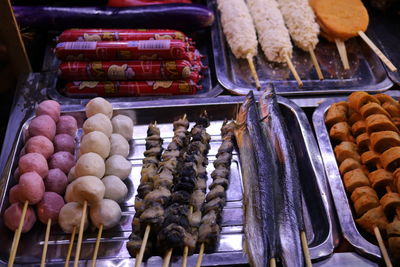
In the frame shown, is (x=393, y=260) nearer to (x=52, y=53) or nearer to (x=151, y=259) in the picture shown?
(x=151, y=259)

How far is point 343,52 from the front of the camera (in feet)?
13.0

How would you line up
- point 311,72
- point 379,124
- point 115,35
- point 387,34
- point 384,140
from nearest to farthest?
point 384,140 < point 379,124 < point 115,35 < point 311,72 < point 387,34

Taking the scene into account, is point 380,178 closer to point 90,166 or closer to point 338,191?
point 338,191

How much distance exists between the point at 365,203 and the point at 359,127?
2.26 feet

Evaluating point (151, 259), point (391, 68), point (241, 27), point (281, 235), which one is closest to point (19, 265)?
point (151, 259)

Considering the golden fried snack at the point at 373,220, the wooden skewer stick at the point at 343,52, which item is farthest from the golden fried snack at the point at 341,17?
the golden fried snack at the point at 373,220

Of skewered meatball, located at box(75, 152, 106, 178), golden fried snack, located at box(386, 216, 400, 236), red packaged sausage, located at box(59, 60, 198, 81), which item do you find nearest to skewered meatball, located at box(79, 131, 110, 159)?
skewered meatball, located at box(75, 152, 106, 178)

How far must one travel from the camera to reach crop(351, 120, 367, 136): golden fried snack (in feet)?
10.0

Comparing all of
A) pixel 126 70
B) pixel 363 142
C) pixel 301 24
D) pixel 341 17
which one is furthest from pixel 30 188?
pixel 341 17

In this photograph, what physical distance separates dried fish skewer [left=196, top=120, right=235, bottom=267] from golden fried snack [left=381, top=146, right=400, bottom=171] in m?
1.07

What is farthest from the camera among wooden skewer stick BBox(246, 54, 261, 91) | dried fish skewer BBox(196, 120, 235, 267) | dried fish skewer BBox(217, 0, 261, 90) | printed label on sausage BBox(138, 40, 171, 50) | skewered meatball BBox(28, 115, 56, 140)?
dried fish skewer BBox(217, 0, 261, 90)

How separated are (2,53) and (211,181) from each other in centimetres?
207

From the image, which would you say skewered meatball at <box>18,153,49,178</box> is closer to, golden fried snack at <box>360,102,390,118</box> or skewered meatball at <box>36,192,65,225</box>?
skewered meatball at <box>36,192,65,225</box>

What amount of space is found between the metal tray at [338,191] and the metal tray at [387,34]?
44.1 inches
